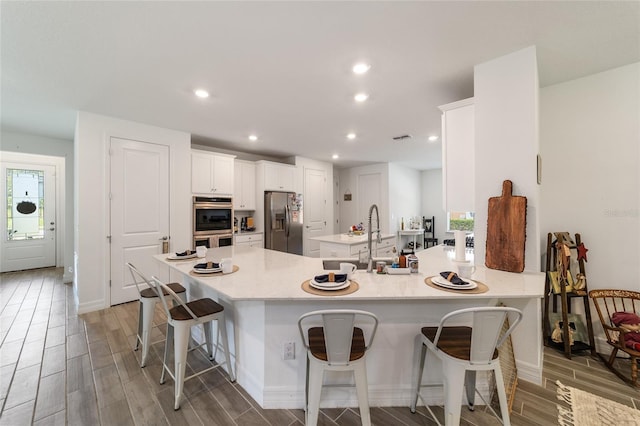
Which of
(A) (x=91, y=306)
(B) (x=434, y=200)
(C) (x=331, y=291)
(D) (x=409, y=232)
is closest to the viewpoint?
(C) (x=331, y=291)

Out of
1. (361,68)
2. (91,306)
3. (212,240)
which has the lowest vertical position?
(91,306)

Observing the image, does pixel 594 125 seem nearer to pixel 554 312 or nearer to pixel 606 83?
pixel 606 83

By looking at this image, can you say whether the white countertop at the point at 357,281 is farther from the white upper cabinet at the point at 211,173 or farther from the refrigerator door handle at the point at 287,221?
the refrigerator door handle at the point at 287,221

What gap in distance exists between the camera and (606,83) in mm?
2186

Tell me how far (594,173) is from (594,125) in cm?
43

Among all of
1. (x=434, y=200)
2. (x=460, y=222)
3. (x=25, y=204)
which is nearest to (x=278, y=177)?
(x=434, y=200)

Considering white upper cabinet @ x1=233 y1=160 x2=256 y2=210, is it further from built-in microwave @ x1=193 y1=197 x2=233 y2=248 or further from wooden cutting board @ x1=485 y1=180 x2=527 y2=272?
wooden cutting board @ x1=485 y1=180 x2=527 y2=272

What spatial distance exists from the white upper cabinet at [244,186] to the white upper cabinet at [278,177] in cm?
28

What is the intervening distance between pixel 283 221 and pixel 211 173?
169 cm

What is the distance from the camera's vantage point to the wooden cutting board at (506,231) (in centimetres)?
180

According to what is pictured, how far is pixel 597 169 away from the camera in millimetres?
2225

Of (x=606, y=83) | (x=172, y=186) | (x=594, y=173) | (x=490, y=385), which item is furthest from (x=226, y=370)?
(x=606, y=83)

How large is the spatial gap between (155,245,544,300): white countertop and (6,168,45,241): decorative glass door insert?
18.2 ft

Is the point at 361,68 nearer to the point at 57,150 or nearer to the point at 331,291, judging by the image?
the point at 331,291
